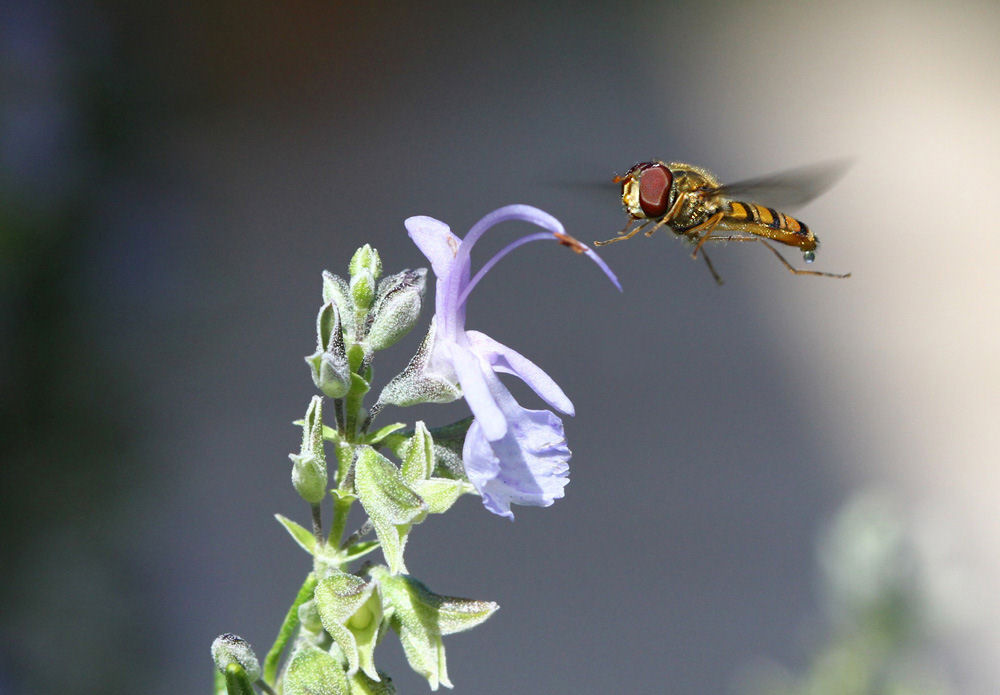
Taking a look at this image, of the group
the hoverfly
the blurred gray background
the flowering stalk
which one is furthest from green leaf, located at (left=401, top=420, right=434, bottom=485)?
the blurred gray background

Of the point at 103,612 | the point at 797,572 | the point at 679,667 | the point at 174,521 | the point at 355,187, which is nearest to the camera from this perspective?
the point at 103,612

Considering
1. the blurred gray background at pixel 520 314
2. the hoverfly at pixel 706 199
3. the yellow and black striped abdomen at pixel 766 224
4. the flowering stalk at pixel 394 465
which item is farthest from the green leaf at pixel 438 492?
the blurred gray background at pixel 520 314

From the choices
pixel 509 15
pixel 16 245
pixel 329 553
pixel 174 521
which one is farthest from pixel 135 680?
pixel 509 15

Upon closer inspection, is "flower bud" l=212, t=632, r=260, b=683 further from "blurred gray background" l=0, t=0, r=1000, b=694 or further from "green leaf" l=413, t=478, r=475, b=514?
"blurred gray background" l=0, t=0, r=1000, b=694

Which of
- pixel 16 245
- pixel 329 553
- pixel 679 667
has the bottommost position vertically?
pixel 679 667

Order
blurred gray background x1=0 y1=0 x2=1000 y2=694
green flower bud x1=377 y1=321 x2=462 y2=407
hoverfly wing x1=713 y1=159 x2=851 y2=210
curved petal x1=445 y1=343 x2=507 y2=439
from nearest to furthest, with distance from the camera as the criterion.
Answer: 1. curved petal x1=445 y1=343 x2=507 y2=439
2. green flower bud x1=377 y1=321 x2=462 y2=407
3. hoverfly wing x1=713 y1=159 x2=851 y2=210
4. blurred gray background x1=0 y1=0 x2=1000 y2=694

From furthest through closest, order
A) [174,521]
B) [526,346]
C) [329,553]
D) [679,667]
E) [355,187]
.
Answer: [355,187], [526,346], [679,667], [174,521], [329,553]

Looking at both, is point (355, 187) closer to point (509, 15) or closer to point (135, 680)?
point (509, 15)

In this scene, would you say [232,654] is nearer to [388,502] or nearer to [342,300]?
[388,502]
